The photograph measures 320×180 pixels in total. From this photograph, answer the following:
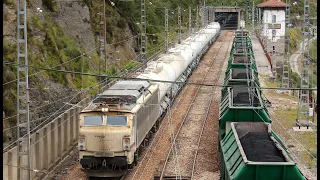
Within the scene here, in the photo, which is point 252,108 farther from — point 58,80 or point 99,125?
point 58,80

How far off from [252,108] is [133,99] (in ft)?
15.7

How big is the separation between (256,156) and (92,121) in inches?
300

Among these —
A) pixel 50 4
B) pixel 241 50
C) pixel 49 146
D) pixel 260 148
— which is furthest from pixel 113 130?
pixel 241 50

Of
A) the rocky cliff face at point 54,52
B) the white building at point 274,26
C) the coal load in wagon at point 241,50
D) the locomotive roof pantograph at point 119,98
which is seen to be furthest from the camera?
the white building at point 274,26

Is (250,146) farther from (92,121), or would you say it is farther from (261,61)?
(261,61)

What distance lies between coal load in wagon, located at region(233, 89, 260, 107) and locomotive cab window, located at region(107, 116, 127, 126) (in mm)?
4851

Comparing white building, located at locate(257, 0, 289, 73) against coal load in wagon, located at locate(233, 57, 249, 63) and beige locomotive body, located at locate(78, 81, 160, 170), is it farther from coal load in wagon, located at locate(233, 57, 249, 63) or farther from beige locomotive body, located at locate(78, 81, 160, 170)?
beige locomotive body, located at locate(78, 81, 160, 170)

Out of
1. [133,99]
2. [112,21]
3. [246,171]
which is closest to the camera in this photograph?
[246,171]

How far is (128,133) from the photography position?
1883cm

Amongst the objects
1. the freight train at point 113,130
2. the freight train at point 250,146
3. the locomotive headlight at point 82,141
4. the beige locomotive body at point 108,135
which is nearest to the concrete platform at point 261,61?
the freight train at point 250,146

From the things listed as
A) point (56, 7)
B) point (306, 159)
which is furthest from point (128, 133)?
point (56, 7)

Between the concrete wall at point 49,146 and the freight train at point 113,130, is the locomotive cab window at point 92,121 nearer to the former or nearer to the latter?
the freight train at point 113,130

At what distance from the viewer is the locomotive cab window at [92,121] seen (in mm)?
18891

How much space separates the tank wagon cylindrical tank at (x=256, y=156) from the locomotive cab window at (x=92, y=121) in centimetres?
496
